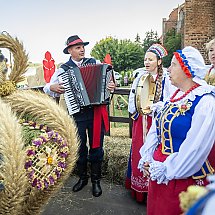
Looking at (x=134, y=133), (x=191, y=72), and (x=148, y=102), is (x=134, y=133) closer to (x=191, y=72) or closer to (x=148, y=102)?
(x=148, y=102)

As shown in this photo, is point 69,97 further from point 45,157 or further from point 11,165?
point 11,165

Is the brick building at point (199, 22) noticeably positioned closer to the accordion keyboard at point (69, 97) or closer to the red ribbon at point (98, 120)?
the red ribbon at point (98, 120)

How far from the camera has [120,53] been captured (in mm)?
27703

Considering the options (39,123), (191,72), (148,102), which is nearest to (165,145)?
(191,72)

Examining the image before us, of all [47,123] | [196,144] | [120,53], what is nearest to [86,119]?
[47,123]

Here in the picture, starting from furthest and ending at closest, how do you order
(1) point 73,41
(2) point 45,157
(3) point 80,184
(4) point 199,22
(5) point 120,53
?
(5) point 120,53 < (4) point 199,22 < (3) point 80,184 < (1) point 73,41 < (2) point 45,157

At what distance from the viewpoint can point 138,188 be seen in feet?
10.5

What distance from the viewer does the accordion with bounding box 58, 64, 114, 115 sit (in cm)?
315

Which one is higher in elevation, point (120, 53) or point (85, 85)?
point (85, 85)

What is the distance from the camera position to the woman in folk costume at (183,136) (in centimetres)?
175

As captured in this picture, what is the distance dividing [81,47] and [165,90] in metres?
1.07

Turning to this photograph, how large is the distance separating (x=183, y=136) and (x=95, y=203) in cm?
177

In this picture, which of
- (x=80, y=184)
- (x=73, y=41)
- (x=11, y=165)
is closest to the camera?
(x=11, y=165)

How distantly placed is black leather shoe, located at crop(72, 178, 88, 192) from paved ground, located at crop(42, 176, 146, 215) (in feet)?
0.14
